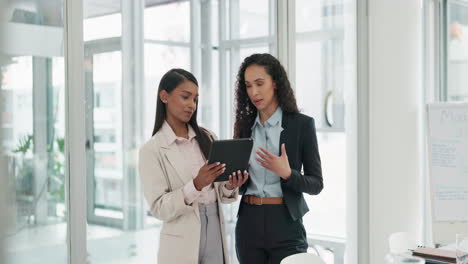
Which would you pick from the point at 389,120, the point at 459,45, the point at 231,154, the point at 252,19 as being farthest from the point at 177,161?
the point at 459,45

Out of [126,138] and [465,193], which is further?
[465,193]

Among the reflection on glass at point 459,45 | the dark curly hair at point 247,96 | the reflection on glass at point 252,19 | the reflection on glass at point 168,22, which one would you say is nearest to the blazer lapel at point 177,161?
the dark curly hair at point 247,96

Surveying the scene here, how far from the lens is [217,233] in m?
2.23

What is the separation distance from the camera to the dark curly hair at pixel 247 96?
2.50 m

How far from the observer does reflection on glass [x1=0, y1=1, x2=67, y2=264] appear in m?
2.04

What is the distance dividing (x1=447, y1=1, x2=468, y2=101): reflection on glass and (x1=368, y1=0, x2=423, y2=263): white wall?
0.66 m

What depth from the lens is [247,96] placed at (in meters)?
2.58

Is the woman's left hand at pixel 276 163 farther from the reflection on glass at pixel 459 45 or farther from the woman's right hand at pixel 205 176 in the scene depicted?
the reflection on glass at pixel 459 45

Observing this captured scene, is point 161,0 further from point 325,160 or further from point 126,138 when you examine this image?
point 325,160

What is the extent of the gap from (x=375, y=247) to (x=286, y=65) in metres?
1.93

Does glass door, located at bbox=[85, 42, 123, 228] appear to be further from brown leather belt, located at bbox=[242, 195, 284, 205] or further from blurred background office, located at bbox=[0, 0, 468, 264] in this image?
brown leather belt, located at bbox=[242, 195, 284, 205]

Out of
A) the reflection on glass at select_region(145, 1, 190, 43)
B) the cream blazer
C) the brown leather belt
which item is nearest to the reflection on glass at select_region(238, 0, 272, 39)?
the reflection on glass at select_region(145, 1, 190, 43)

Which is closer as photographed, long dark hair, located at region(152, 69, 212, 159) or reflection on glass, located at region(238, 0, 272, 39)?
long dark hair, located at region(152, 69, 212, 159)

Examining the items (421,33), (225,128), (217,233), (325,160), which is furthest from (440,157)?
(217,233)
